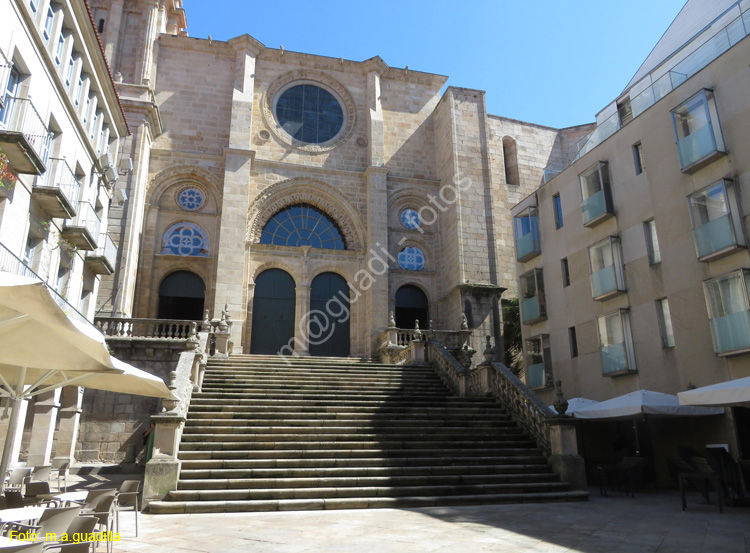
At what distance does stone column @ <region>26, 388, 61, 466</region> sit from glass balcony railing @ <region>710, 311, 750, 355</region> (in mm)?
16295

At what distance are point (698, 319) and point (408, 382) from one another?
25.0 ft

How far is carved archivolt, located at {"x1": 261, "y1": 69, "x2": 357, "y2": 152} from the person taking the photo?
997 inches

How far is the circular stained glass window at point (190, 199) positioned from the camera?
77.2 feet

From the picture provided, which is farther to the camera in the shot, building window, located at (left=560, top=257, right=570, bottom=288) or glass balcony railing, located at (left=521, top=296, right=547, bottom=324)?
glass balcony railing, located at (left=521, top=296, right=547, bottom=324)

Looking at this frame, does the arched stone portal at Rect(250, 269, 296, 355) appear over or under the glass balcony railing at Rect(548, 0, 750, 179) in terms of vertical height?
under

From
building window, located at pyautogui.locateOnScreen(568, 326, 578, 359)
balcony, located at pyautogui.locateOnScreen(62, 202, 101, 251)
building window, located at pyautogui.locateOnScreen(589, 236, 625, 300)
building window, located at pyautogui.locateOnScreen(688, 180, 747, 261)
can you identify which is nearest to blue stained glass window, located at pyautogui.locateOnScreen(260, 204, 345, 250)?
balcony, located at pyautogui.locateOnScreen(62, 202, 101, 251)

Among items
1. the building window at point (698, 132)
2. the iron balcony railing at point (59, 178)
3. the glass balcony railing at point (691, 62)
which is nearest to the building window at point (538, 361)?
the glass balcony railing at point (691, 62)

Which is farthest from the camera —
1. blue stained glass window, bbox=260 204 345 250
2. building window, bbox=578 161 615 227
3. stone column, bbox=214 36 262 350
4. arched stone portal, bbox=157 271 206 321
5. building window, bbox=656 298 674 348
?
blue stained glass window, bbox=260 204 345 250

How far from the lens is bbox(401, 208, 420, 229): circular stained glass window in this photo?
2561cm

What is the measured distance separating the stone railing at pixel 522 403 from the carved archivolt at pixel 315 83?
1190cm

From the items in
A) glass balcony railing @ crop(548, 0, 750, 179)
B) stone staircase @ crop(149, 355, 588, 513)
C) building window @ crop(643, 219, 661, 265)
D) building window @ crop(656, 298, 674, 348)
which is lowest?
stone staircase @ crop(149, 355, 588, 513)

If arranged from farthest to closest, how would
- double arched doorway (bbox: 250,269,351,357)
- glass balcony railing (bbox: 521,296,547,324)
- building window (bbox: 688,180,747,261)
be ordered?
double arched doorway (bbox: 250,269,351,357), glass balcony railing (bbox: 521,296,547,324), building window (bbox: 688,180,747,261)

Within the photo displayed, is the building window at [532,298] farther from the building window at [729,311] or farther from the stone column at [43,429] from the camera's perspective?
the stone column at [43,429]

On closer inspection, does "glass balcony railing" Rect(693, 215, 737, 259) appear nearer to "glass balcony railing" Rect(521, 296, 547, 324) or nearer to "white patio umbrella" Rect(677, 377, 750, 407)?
"white patio umbrella" Rect(677, 377, 750, 407)
